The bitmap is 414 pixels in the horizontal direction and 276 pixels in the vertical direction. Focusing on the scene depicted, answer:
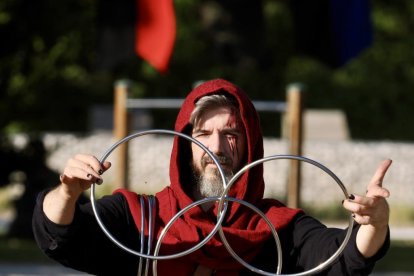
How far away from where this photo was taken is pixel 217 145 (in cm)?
361

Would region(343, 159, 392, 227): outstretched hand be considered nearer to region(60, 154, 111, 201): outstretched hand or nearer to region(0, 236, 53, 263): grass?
region(60, 154, 111, 201): outstretched hand

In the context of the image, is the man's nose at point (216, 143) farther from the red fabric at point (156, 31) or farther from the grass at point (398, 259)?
the grass at point (398, 259)

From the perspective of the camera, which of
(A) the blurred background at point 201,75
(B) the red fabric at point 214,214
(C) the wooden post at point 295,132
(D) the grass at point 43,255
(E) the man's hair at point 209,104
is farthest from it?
(A) the blurred background at point 201,75

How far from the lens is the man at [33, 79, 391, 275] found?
134 inches

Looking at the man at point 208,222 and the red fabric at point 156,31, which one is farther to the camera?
the red fabric at point 156,31

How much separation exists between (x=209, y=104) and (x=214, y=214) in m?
0.34

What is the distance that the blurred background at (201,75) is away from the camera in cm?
1205

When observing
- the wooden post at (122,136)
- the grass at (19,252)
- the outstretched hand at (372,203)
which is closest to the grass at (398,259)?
the wooden post at (122,136)

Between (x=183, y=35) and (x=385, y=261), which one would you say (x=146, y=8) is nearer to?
Result: (x=385, y=261)

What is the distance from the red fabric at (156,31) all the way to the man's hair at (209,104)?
293 inches

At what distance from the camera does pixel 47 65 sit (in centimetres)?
1384

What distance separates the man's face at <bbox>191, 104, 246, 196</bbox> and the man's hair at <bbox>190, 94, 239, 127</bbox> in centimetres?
1

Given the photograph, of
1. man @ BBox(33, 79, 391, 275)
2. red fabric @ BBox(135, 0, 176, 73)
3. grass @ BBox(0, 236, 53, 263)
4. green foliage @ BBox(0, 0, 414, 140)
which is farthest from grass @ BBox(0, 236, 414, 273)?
green foliage @ BBox(0, 0, 414, 140)

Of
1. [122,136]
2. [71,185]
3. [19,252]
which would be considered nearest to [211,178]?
[71,185]
